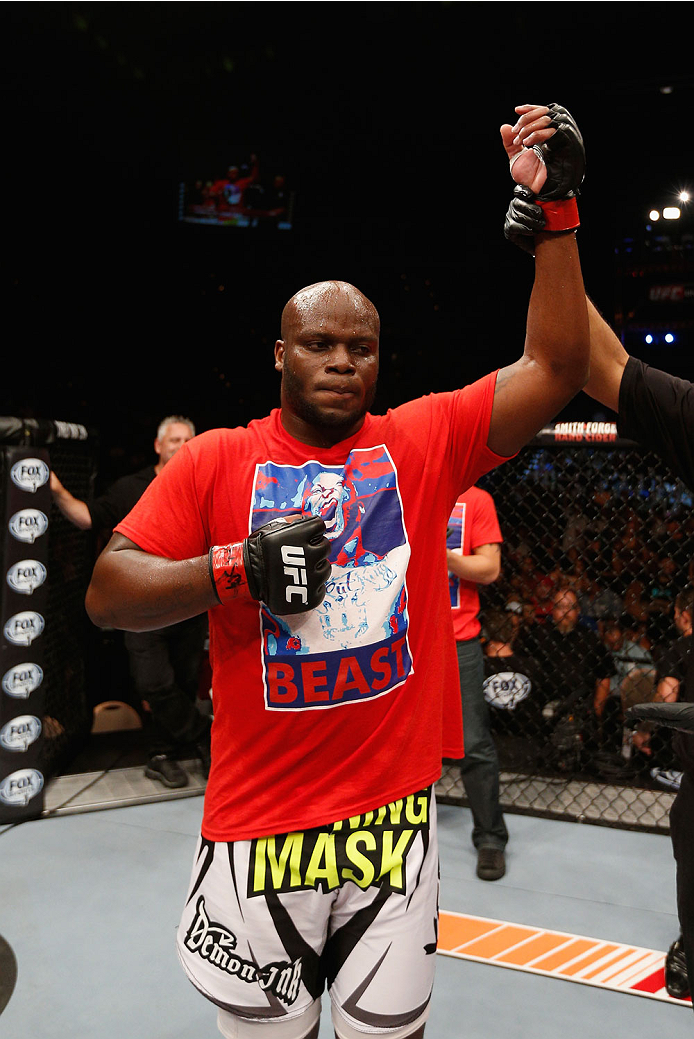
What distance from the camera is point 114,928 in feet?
7.59

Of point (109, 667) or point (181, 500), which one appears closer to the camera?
point (181, 500)

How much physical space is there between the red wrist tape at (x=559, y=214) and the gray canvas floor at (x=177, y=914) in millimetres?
1828

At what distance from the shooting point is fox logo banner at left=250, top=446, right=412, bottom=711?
44.1 inches

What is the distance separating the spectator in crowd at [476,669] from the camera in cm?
274

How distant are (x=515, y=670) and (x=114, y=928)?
208cm

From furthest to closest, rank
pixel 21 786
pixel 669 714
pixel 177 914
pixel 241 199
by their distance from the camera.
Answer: pixel 241 199 < pixel 21 786 < pixel 177 914 < pixel 669 714

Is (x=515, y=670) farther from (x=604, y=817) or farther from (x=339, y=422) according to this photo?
(x=339, y=422)

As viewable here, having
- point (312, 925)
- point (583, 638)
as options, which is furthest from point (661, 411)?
point (583, 638)

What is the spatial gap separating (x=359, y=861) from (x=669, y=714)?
546mm

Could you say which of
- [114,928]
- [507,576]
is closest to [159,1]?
[507,576]

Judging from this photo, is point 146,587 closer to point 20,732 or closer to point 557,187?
point 557,187

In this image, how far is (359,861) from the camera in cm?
114

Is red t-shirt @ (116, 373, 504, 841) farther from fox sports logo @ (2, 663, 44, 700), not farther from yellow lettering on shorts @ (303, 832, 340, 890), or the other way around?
fox sports logo @ (2, 663, 44, 700)

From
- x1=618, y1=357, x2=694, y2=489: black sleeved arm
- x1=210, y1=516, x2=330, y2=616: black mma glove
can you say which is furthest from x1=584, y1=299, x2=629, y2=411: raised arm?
x1=210, y1=516, x2=330, y2=616: black mma glove
